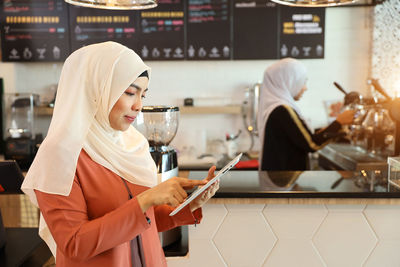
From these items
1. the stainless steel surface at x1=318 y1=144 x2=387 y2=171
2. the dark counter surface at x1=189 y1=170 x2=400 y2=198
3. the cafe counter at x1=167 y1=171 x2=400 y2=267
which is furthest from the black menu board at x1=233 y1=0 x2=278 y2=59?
the cafe counter at x1=167 y1=171 x2=400 y2=267

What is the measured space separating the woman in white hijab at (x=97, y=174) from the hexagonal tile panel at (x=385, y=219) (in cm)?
77

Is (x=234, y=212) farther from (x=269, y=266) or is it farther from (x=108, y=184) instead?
(x=108, y=184)

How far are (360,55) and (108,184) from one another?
3429mm

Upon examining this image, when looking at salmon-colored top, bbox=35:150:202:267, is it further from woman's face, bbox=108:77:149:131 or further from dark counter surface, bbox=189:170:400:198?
dark counter surface, bbox=189:170:400:198

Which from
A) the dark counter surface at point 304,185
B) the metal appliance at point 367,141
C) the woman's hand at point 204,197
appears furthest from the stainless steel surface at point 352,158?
the woman's hand at point 204,197

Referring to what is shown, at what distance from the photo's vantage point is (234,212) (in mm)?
1739

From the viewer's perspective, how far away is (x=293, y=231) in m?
1.74

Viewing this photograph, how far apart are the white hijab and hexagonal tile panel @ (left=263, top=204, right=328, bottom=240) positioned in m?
0.72

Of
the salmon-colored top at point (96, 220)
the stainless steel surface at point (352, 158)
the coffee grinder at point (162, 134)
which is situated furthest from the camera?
the stainless steel surface at point (352, 158)

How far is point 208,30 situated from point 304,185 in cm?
246

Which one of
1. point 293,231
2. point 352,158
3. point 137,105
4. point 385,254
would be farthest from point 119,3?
point 352,158

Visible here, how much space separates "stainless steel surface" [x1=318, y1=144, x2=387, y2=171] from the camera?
9.18 ft

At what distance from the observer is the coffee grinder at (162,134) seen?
1.79m

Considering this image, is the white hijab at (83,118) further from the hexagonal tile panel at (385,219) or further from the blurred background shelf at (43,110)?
the blurred background shelf at (43,110)
